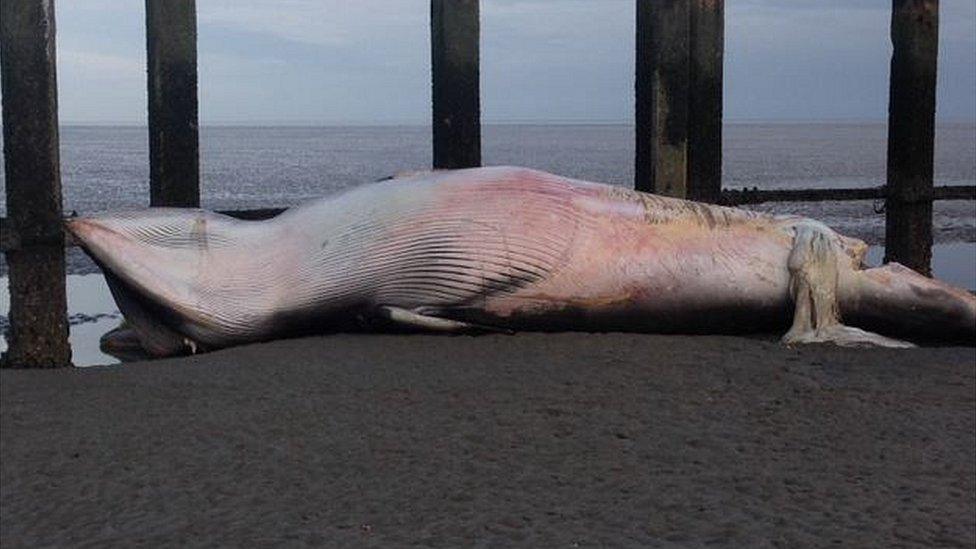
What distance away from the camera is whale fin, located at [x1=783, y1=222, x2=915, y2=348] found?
18.3 feet

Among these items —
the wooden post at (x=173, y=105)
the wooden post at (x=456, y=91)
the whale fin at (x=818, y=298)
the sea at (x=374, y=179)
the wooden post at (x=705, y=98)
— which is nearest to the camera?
the whale fin at (x=818, y=298)

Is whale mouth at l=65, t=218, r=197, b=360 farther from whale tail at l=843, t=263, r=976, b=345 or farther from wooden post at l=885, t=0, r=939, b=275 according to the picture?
wooden post at l=885, t=0, r=939, b=275

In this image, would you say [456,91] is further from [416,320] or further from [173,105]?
[416,320]

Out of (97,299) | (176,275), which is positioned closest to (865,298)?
(176,275)

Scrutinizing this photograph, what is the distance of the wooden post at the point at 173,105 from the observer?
662 cm

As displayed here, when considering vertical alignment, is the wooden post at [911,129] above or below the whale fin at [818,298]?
above

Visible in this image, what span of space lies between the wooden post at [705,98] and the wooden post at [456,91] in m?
1.23

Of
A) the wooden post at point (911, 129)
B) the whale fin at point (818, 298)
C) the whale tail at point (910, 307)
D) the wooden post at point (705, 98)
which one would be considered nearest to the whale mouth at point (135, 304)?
the whale fin at point (818, 298)

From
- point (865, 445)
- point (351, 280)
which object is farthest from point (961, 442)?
point (351, 280)

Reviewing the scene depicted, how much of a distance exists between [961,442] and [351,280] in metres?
2.43

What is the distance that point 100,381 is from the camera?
4.92m

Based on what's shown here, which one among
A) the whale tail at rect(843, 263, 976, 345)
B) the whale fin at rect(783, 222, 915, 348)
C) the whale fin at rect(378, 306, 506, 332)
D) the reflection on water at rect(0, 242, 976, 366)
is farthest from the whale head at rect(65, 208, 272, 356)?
the whale tail at rect(843, 263, 976, 345)

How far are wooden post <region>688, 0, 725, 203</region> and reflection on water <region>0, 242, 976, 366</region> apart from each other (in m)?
3.21

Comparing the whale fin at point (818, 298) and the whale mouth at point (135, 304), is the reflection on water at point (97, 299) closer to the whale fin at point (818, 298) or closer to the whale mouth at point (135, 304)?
the whale mouth at point (135, 304)
